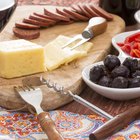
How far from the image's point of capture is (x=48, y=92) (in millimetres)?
1124

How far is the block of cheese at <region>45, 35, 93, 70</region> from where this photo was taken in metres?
1.25

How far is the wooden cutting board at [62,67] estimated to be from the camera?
1116mm

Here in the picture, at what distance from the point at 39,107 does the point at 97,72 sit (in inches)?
7.0

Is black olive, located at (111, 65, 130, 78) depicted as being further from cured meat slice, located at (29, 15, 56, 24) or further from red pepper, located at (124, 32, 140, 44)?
cured meat slice, located at (29, 15, 56, 24)

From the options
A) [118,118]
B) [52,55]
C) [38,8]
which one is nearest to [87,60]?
[52,55]

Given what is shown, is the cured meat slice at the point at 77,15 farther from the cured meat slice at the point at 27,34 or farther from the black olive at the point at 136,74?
the black olive at the point at 136,74

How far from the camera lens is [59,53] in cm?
128

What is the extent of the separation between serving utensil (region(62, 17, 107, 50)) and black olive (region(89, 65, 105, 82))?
0.24 metres

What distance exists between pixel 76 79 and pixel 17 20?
498 mm

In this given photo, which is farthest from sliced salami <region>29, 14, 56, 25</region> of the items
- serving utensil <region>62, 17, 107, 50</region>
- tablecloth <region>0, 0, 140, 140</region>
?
tablecloth <region>0, 0, 140, 140</region>

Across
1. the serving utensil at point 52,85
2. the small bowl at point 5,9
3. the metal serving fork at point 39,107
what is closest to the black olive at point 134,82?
the serving utensil at point 52,85

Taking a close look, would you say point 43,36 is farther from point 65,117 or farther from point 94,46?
point 65,117

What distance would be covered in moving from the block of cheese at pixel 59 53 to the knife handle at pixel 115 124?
0.97 feet

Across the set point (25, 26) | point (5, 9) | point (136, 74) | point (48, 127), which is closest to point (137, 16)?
point (25, 26)
